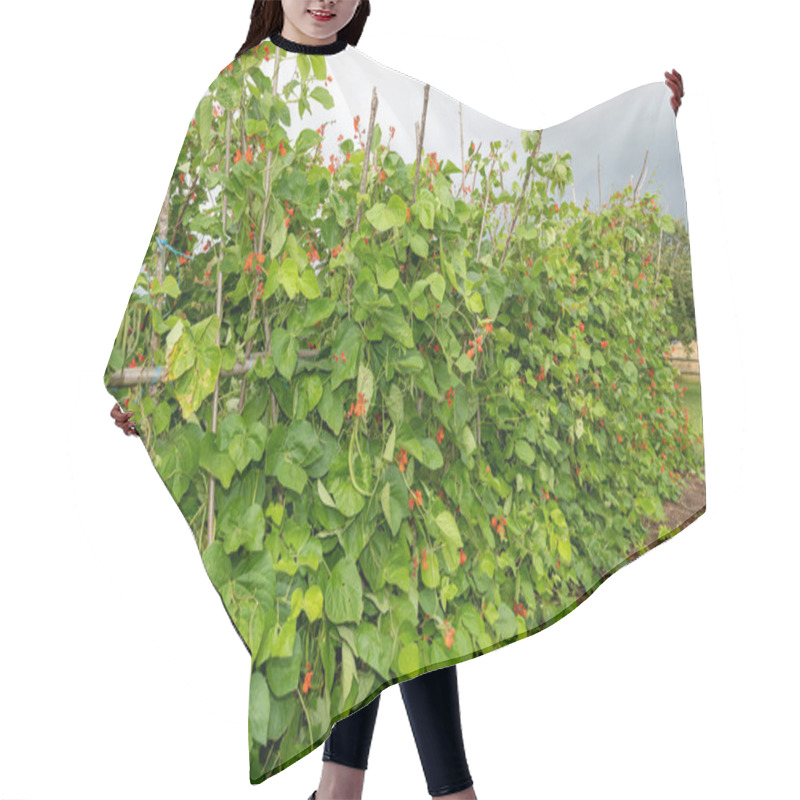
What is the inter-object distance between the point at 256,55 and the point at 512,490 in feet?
3.37

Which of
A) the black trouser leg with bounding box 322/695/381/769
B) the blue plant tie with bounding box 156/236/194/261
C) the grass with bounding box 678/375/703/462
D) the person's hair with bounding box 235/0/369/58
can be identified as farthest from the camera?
the black trouser leg with bounding box 322/695/381/769

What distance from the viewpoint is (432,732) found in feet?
8.98

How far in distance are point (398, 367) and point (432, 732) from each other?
839mm

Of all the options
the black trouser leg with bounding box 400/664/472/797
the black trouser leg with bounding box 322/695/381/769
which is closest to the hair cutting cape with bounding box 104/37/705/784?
the black trouser leg with bounding box 400/664/472/797

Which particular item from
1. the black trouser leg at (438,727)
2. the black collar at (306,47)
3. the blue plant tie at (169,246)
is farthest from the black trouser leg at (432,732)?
the black collar at (306,47)

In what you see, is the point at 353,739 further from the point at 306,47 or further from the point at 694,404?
the point at 306,47

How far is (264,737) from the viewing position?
2363 millimetres

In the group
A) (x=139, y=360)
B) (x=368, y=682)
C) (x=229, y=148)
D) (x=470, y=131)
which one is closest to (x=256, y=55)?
(x=229, y=148)

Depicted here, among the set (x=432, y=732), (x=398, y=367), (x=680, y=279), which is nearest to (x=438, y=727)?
(x=432, y=732)

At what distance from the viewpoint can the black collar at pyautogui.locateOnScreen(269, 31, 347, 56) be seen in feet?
8.16

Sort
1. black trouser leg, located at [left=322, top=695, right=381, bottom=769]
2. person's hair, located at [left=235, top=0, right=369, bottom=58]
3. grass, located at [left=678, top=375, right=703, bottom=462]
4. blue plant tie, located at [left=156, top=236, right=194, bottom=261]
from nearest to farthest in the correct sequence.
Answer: blue plant tie, located at [left=156, top=236, right=194, bottom=261], person's hair, located at [left=235, top=0, right=369, bottom=58], grass, located at [left=678, top=375, right=703, bottom=462], black trouser leg, located at [left=322, top=695, right=381, bottom=769]

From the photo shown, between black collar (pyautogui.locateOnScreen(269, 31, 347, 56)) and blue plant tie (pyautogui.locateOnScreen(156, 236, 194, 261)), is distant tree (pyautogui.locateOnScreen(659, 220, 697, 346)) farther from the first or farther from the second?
blue plant tie (pyautogui.locateOnScreen(156, 236, 194, 261))

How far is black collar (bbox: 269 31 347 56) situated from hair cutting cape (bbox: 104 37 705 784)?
0.01 m

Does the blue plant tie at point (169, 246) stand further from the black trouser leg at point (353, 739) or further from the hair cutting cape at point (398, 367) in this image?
the black trouser leg at point (353, 739)
